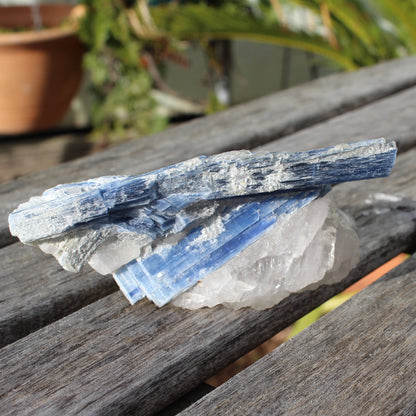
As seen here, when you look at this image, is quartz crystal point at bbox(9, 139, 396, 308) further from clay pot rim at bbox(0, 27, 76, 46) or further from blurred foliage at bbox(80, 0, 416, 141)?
clay pot rim at bbox(0, 27, 76, 46)

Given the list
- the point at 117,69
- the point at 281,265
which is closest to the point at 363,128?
the point at 281,265

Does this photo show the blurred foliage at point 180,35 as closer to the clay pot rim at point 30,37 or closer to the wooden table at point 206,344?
the clay pot rim at point 30,37

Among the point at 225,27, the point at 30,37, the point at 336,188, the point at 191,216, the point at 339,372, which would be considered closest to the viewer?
the point at 339,372

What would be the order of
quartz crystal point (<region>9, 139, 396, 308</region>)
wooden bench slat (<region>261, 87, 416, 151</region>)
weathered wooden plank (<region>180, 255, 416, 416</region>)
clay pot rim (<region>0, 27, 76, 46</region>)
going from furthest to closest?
clay pot rim (<region>0, 27, 76, 46</region>) → wooden bench slat (<region>261, 87, 416, 151</region>) → quartz crystal point (<region>9, 139, 396, 308</region>) → weathered wooden plank (<region>180, 255, 416, 416</region>)

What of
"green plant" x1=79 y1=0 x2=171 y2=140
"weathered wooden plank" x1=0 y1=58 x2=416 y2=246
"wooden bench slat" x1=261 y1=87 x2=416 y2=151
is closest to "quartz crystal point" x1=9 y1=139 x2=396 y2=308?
"weathered wooden plank" x1=0 y1=58 x2=416 y2=246

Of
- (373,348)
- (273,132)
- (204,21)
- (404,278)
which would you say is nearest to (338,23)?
(204,21)

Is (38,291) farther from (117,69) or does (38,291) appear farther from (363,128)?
(117,69)

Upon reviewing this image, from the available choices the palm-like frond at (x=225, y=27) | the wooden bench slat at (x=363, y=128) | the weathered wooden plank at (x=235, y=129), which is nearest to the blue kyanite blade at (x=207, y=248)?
the weathered wooden plank at (x=235, y=129)
